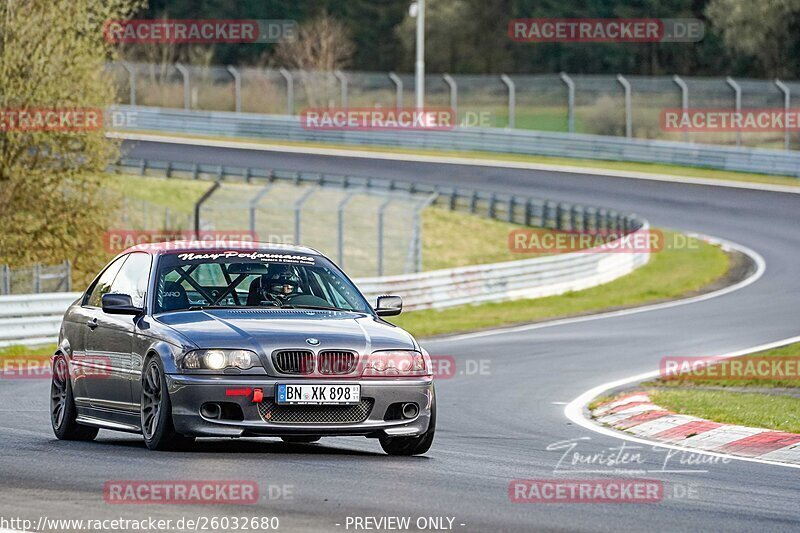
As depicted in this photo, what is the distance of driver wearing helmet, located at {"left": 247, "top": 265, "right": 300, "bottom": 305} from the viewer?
33.9 ft

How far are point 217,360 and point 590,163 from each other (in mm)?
44001

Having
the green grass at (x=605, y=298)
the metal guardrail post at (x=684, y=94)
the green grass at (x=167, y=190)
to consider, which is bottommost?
the green grass at (x=605, y=298)

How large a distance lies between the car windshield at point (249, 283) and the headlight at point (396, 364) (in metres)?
0.96

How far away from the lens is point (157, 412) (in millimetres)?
9453

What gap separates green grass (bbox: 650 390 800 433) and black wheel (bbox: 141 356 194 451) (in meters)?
5.16

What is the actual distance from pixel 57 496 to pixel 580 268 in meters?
24.8

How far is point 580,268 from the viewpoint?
1252 inches

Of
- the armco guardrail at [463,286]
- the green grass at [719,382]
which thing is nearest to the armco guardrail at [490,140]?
the armco guardrail at [463,286]

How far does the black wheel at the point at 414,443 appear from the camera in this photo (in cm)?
984

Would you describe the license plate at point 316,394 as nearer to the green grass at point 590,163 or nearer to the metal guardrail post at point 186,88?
the green grass at point 590,163

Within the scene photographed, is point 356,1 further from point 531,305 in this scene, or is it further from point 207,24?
point 531,305
